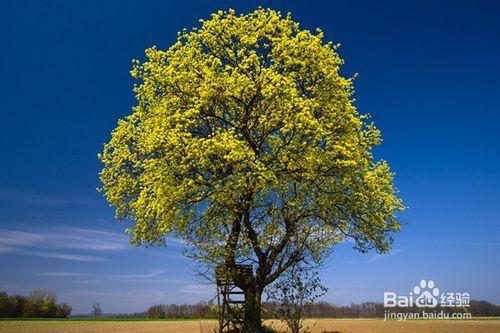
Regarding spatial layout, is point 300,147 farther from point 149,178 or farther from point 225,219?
point 149,178

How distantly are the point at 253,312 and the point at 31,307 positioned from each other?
7771cm

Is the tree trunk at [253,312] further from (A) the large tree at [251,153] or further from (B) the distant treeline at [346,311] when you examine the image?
(B) the distant treeline at [346,311]

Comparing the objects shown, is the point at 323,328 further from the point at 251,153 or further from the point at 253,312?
the point at 251,153

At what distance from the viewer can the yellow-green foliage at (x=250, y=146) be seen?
23.8 m

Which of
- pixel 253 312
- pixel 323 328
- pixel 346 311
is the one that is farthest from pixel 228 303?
pixel 346 311

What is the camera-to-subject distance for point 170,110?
25.8 metres

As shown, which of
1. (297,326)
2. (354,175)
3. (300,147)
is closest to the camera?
(297,326)

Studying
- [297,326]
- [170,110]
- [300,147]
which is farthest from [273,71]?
[297,326]

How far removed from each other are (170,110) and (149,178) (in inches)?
159

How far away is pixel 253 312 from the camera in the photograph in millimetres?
25875

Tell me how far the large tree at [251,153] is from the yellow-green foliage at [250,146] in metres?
0.08

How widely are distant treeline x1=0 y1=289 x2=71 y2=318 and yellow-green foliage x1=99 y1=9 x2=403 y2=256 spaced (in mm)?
72072

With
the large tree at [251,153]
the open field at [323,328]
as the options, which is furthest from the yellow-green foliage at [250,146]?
the open field at [323,328]

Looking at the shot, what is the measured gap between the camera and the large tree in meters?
23.7
